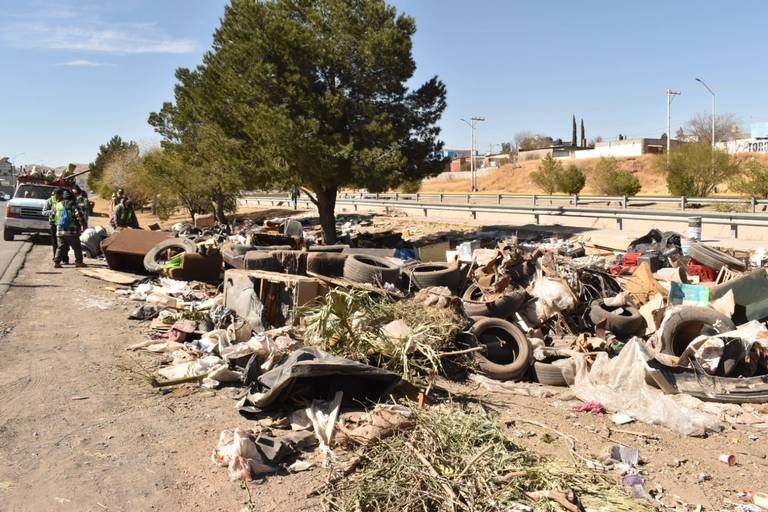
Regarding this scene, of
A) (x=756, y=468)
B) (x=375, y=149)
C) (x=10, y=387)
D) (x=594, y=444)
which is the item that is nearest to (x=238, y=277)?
(x=10, y=387)

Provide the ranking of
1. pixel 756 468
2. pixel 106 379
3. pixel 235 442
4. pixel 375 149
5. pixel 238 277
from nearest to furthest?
pixel 235 442 < pixel 756 468 < pixel 106 379 < pixel 238 277 < pixel 375 149

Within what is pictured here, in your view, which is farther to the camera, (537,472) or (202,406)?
(202,406)

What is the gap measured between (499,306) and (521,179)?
68721mm

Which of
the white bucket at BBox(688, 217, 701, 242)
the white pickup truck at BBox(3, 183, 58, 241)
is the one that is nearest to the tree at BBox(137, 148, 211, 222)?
the white pickup truck at BBox(3, 183, 58, 241)

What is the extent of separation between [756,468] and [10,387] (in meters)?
6.86

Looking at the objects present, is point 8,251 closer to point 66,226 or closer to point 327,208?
point 66,226

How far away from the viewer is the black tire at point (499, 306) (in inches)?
363

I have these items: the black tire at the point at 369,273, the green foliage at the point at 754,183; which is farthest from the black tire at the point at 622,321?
the green foliage at the point at 754,183

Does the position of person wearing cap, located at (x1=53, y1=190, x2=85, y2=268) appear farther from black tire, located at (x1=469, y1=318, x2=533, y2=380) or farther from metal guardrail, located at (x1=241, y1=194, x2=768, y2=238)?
metal guardrail, located at (x1=241, y1=194, x2=768, y2=238)

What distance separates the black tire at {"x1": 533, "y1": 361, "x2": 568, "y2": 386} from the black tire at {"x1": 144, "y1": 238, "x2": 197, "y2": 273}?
7593 millimetres

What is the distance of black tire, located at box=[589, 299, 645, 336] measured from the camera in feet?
30.1

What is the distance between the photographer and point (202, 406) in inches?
229

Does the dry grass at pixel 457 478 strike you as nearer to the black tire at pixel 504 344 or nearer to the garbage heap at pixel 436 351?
the garbage heap at pixel 436 351

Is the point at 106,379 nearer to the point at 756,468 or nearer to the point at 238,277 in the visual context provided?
the point at 238,277
